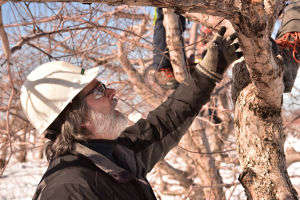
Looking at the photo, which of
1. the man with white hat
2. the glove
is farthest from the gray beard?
the glove

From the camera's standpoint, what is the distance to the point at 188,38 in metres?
6.74

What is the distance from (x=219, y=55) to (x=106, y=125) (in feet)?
2.88

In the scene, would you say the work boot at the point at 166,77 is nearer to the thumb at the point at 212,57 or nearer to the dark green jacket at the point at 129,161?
the dark green jacket at the point at 129,161

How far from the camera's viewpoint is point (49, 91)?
191 centimetres

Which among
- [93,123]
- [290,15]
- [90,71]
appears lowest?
[93,123]

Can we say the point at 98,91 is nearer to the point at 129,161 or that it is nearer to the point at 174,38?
the point at 129,161

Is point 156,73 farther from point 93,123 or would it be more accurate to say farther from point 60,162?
point 60,162

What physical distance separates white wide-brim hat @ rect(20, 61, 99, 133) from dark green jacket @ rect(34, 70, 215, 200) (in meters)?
0.37

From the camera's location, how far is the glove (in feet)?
5.54

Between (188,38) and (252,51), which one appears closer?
(252,51)

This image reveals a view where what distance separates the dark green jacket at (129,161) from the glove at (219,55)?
8 centimetres

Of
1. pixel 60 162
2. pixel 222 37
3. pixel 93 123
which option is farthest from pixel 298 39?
pixel 60 162

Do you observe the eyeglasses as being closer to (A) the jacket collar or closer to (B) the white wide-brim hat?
(B) the white wide-brim hat

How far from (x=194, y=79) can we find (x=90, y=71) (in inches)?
29.8
